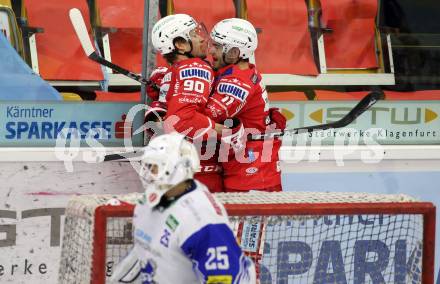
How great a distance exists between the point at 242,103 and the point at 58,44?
3.29 feet

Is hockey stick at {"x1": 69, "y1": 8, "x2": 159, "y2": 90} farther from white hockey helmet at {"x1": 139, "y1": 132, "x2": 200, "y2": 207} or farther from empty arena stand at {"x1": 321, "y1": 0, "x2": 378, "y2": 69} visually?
white hockey helmet at {"x1": 139, "y1": 132, "x2": 200, "y2": 207}

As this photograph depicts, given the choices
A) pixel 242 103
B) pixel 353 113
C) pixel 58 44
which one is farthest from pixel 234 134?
pixel 58 44

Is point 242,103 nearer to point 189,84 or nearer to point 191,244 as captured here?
point 189,84

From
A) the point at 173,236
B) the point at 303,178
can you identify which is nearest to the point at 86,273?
the point at 173,236

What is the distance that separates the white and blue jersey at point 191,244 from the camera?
3504 mm

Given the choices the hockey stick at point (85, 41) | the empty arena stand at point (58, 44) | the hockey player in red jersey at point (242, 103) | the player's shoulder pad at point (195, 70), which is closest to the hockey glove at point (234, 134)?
the hockey player in red jersey at point (242, 103)

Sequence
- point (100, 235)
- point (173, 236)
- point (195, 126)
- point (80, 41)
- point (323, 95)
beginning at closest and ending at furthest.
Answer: point (173, 236), point (100, 235), point (195, 126), point (80, 41), point (323, 95)

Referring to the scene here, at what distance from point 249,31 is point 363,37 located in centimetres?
87

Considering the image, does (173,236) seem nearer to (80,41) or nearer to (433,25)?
(80,41)

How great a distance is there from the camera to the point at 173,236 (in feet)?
11.8

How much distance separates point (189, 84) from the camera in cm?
513

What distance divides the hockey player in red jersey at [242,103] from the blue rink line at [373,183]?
396 millimetres

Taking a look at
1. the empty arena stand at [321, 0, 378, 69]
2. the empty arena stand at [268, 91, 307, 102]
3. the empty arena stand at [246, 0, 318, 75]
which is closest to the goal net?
the empty arena stand at [268, 91, 307, 102]

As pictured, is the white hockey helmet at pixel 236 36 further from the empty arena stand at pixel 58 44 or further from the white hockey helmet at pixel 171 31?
the empty arena stand at pixel 58 44
